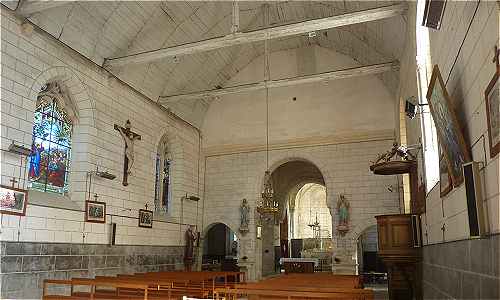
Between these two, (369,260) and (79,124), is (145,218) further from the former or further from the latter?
(369,260)

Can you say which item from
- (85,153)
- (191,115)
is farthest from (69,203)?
(191,115)

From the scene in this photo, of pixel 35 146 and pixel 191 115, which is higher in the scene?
pixel 191 115

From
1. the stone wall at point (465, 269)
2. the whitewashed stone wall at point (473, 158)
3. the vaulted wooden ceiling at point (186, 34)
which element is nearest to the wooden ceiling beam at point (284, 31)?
the vaulted wooden ceiling at point (186, 34)

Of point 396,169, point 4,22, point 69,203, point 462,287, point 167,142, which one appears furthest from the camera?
point 167,142

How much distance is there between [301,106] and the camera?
14.6 m

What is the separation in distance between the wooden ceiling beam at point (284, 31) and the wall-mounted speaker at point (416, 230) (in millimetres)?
3860

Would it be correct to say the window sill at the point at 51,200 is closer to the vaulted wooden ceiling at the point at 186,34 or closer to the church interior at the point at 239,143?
the church interior at the point at 239,143

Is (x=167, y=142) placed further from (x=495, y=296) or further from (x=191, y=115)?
(x=495, y=296)

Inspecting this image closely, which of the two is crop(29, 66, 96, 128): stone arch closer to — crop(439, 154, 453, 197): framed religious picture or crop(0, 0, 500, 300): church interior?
crop(0, 0, 500, 300): church interior

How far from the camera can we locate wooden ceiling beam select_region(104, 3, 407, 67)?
8500 millimetres

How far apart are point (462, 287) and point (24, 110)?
7.70m

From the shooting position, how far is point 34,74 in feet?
28.1

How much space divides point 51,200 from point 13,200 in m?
1.11

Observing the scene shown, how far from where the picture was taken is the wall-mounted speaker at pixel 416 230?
761cm
